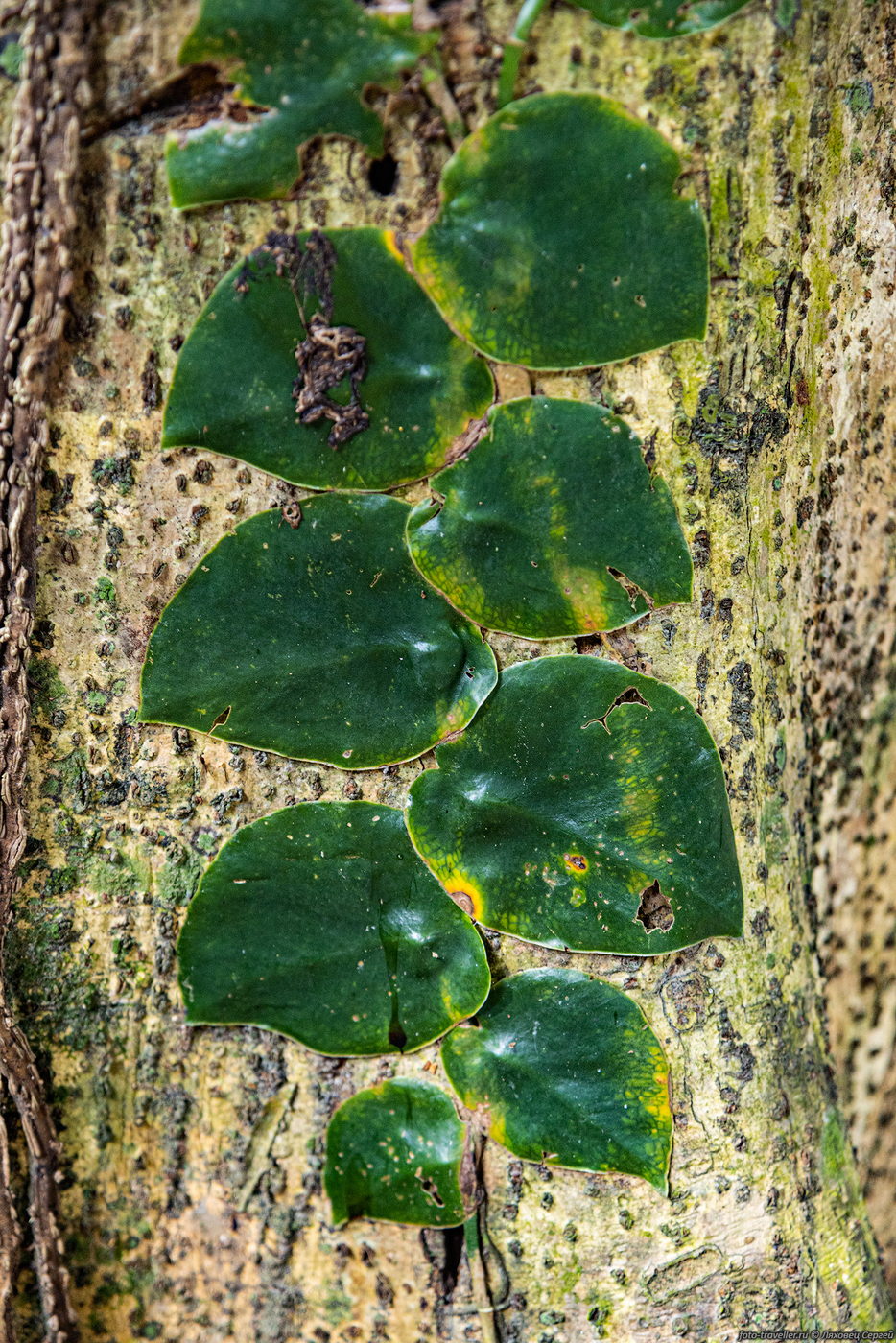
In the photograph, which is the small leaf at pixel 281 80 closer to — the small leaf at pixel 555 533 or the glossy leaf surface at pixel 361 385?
the glossy leaf surface at pixel 361 385

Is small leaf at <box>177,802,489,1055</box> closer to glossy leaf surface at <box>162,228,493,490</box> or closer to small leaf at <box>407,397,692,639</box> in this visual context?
small leaf at <box>407,397,692,639</box>

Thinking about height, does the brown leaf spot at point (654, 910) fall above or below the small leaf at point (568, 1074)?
above

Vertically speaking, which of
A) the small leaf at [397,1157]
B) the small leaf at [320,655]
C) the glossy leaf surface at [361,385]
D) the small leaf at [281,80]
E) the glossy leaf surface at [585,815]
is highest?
the small leaf at [281,80]

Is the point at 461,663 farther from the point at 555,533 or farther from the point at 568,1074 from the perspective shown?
the point at 568,1074

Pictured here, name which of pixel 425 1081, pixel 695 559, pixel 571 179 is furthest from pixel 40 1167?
pixel 571 179

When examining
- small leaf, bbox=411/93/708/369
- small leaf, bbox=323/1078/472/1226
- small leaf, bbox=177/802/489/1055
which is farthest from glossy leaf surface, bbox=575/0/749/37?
small leaf, bbox=323/1078/472/1226

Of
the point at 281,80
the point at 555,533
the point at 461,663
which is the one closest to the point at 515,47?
the point at 281,80

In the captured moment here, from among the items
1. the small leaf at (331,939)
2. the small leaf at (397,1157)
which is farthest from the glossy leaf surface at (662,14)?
the small leaf at (397,1157)

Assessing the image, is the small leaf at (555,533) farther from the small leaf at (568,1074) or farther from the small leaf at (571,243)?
the small leaf at (568,1074)
